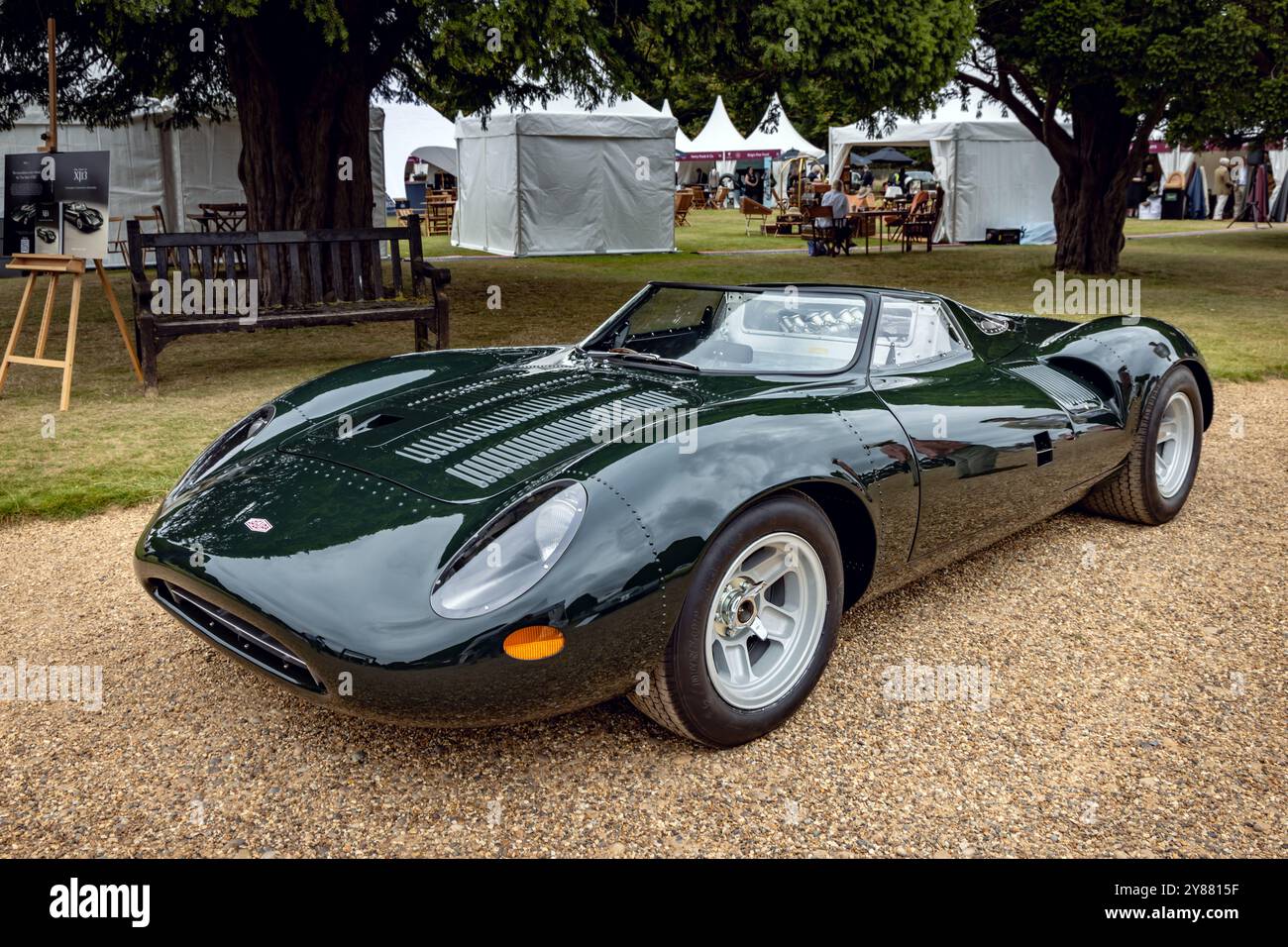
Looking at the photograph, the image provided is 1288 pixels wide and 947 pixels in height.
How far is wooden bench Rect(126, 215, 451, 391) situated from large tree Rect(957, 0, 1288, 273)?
8418 mm

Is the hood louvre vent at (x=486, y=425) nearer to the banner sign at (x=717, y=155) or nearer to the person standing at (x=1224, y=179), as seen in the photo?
the banner sign at (x=717, y=155)

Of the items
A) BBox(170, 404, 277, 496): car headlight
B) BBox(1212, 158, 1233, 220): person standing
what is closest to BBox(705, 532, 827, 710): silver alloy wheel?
BBox(170, 404, 277, 496): car headlight

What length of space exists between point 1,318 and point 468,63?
695cm

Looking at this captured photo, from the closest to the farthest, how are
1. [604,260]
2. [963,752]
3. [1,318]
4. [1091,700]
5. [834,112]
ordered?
[963,752], [1091,700], [1,318], [834,112], [604,260]

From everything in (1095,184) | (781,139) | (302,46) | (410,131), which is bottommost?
(1095,184)

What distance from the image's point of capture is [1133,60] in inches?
481

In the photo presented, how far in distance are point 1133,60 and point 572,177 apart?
10220 millimetres

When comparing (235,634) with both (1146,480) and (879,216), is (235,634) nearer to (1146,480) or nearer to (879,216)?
(1146,480)

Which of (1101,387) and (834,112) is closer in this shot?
(1101,387)

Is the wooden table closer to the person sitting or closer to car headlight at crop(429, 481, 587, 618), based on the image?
the person sitting

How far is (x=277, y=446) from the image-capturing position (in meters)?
3.34

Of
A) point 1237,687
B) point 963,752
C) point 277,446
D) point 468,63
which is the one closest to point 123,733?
point 277,446

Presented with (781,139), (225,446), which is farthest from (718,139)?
(225,446)
